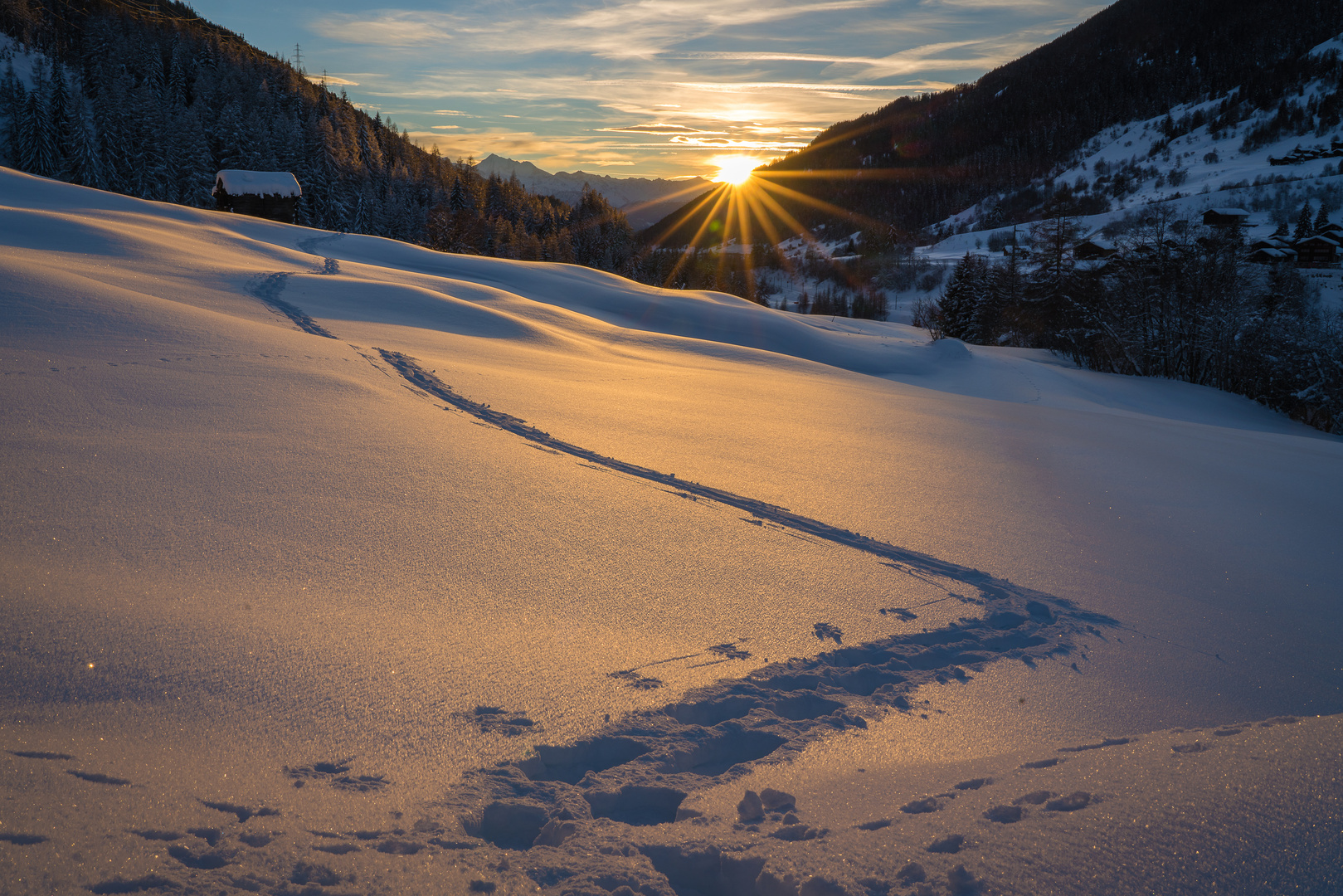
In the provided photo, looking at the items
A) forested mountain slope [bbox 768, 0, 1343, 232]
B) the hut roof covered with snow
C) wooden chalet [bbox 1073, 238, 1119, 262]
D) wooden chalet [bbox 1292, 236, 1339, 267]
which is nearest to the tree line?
wooden chalet [bbox 1073, 238, 1119, 262]

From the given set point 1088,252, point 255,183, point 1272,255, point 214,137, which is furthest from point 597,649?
point 214,137

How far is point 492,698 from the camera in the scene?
2428 millimetres

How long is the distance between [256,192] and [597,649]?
38901 millimetres

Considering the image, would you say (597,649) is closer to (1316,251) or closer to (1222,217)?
(1316,251)

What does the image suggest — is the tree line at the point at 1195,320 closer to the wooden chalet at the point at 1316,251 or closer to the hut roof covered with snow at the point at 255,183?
the wooden chalet at the point at 1316,251

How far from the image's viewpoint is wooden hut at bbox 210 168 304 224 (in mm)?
32312

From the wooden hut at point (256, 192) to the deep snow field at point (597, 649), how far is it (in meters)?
32.0

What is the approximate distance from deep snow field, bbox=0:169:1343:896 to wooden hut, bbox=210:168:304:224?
32002 mm

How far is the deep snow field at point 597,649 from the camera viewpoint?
187 centimetres

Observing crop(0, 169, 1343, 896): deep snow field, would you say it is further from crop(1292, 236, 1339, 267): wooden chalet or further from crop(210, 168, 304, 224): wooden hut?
crop(1292, 236, 1339, 267): wooden chalet

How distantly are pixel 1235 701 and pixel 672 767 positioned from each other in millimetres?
2473

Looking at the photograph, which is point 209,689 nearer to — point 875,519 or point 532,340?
point 875,519

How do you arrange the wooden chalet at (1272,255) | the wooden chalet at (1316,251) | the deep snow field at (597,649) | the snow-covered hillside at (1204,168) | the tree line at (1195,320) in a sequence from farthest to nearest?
the snow-covered hillside at (1204,168)
the wooden chalet at (1316,251)
the wooden chalet at (1272,255)
the tree line at (1195,320)
the deep snow field at (597,649)

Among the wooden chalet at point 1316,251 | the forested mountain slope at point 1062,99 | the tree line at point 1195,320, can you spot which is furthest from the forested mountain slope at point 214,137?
the forested mountain slope at point 1062,99
